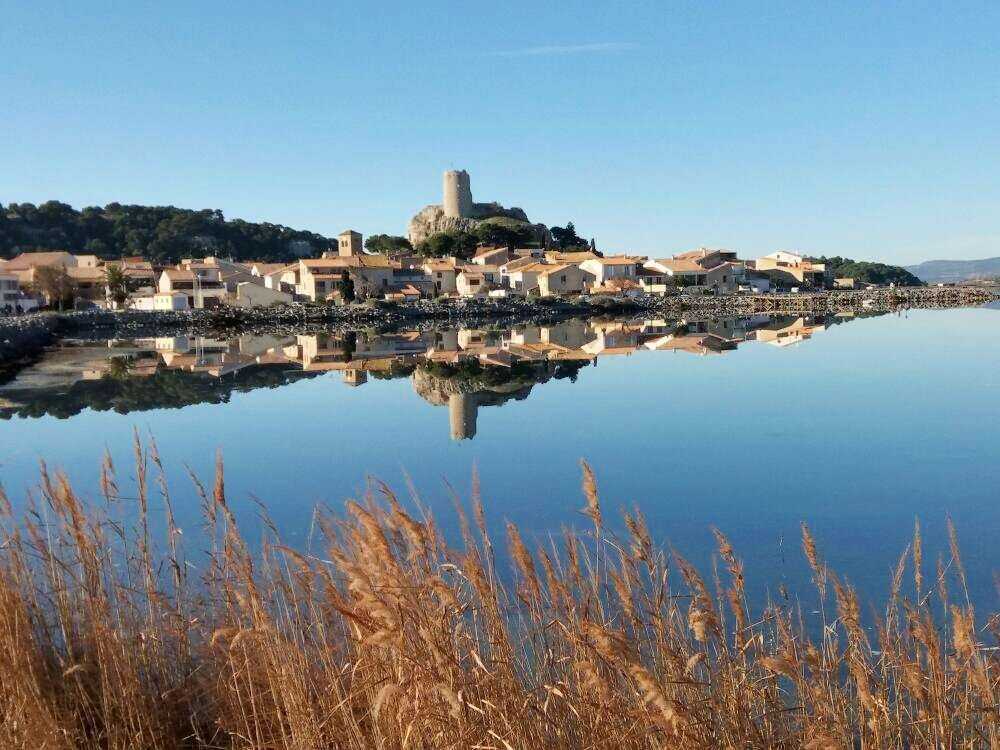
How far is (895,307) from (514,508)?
4604 cm

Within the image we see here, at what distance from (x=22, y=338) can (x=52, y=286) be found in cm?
2093

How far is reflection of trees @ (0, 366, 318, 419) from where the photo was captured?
1395 centimetres

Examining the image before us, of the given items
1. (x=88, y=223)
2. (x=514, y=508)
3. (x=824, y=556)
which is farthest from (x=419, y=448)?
(x=88, y=223)

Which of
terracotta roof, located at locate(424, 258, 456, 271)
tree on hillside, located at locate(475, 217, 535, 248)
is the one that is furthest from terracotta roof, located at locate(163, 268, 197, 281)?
tree on hillside, located at locate(475, 217, 535, 248)

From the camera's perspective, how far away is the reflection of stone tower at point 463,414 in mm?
11242

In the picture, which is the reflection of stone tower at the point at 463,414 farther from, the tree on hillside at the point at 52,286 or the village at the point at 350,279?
the tree on hillside at the point at 52,286

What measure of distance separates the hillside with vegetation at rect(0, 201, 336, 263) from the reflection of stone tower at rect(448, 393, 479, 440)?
61.1 metres

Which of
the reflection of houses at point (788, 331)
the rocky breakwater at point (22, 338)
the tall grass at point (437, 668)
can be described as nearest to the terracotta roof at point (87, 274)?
the rocky breakwater at point (22, 338)

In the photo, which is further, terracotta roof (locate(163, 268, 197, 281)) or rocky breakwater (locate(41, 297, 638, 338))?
terracotta roof (locate(163, 268, 197, 281))

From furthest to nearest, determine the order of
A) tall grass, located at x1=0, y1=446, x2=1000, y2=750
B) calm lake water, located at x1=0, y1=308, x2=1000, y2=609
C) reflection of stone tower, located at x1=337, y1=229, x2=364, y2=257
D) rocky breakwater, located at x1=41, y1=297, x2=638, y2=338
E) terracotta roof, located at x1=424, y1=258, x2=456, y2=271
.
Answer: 1. reflection of stone tower, located at x1=337, y1=229, x2=364, y2=257
2. terracotta roof, located at x1=424, y1=258, x2=456, y2=271
3. rocky breakwater, located at x1=41, y1=297, x2=638, y2=338
4. calm lake water, located at x1=0, y1=308, x2=1000, y2=609
5. tall grass, located at x1=0, y1=446, x2=1000, y2=750

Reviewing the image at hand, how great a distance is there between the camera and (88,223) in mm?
71062

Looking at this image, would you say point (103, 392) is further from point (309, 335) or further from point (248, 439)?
point (309, 335)

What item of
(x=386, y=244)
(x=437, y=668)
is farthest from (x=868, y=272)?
(x=437, y=668)

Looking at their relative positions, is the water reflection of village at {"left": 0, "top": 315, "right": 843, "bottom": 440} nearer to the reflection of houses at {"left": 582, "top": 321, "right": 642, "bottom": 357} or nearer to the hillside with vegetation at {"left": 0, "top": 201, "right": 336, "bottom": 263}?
the reflection of houses at {"left": 582, "top": 321, "right": 642, "bottom": 357}
